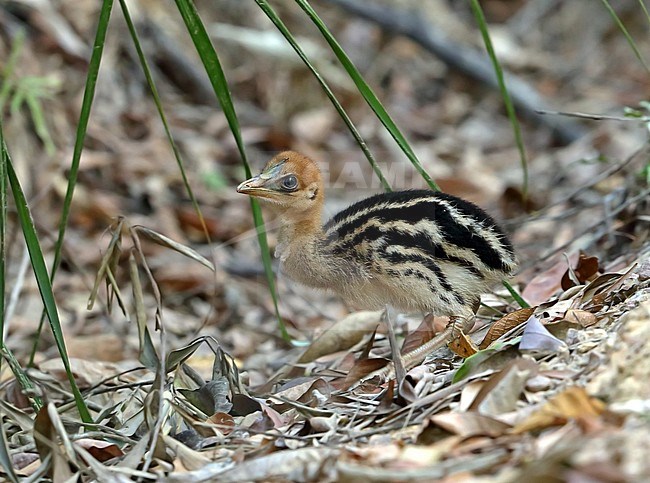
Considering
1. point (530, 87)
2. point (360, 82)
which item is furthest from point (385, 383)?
point (530, 87)

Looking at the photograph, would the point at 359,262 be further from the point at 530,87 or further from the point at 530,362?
the point at 530,87

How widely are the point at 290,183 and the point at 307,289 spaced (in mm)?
1945

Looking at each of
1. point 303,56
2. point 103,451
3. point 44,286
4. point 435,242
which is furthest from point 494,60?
point 103,451

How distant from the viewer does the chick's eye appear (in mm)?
3785

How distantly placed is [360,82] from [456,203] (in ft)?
2.10

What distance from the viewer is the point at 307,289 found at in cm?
566

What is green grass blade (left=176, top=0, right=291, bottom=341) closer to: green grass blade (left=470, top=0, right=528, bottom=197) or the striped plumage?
the striped plumage

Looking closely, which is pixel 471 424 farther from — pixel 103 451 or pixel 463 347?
pixel 103 451

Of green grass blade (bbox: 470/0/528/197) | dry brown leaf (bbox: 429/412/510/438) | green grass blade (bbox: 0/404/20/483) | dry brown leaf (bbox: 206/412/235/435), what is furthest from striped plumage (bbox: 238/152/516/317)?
green grass blade (bbox: 0/404/20/483)

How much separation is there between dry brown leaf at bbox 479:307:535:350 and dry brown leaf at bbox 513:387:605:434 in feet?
3.17

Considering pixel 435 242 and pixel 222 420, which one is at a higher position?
pixel 435 242

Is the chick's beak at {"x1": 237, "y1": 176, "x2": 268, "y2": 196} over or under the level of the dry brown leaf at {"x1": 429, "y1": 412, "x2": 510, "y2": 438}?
over

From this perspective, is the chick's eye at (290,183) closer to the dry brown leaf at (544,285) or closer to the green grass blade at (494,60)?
the green grass blade at (494,60)

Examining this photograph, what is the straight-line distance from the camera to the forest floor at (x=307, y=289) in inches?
87.7
